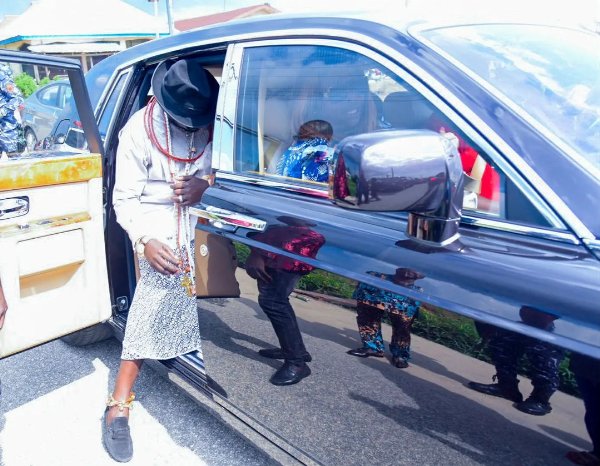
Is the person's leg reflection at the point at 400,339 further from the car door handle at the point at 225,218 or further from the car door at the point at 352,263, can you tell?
the car door handle at the point at 225,218

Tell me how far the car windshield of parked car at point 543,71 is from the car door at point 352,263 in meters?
0.18

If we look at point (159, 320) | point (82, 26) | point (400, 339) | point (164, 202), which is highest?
point (82, 26)

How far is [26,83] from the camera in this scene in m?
13.6

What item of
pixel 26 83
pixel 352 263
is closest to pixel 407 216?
pixel 352 263

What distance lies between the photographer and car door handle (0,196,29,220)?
6.62 ft

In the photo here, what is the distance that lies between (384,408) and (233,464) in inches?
47.7

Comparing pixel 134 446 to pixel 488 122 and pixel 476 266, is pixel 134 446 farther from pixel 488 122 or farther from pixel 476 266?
pixel 488 122

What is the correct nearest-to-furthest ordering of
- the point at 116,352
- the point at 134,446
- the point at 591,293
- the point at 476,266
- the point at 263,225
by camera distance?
the point at 591,293
the point at 476,266
the point at 263,225
the point at 134,446
the point at 116,352

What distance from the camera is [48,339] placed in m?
2.29

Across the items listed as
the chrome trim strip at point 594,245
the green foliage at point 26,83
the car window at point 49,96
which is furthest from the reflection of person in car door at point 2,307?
the green foliage at point 26,83

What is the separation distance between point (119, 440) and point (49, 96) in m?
6.71

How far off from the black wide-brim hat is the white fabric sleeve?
170 millimetres

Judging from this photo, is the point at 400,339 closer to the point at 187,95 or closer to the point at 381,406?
the point at 381,406

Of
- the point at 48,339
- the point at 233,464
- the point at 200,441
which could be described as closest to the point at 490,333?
the point at 233,464
